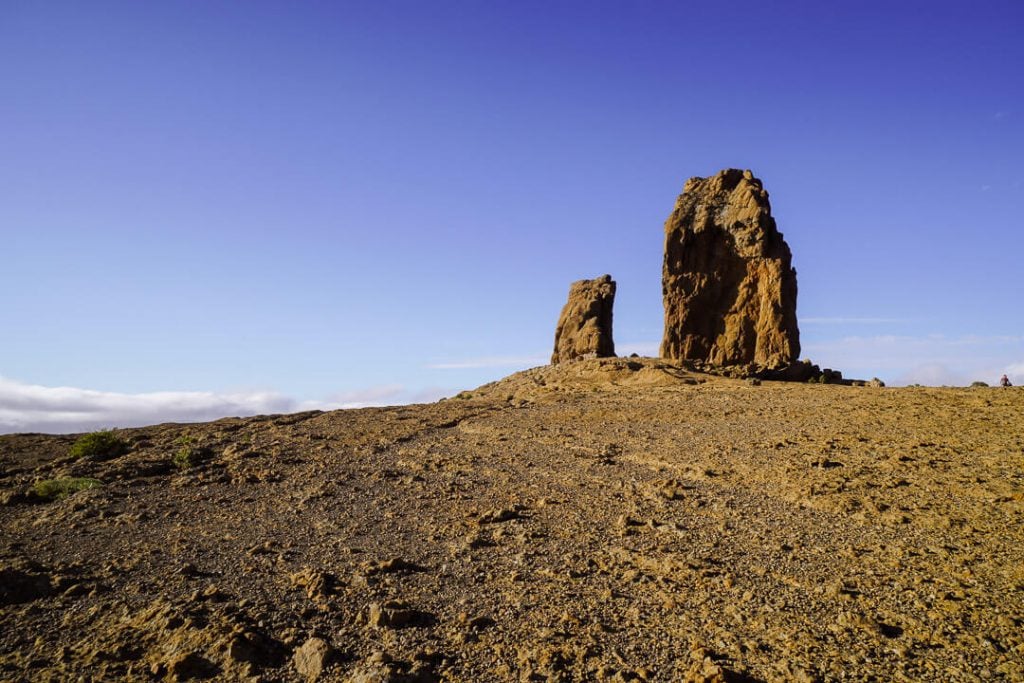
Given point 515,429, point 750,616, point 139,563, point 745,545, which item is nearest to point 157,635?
point 139,563

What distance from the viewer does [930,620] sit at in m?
6.58

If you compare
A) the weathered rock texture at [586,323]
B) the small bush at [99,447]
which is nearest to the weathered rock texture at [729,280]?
the weathered rock texture at [586,323]

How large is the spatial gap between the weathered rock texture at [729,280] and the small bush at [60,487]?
2380cm

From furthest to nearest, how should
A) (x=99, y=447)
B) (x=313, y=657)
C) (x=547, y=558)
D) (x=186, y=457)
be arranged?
1. (x=99, y=447)
2. (x=186, y=457)
3. (x=547, y=558)
4. (x=313, y=657)

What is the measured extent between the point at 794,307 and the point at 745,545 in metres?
22.7

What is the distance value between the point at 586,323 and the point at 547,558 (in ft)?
88.2

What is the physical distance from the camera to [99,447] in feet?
57.8

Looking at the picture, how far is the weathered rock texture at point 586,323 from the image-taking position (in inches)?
1341

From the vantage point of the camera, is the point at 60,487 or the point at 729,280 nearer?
the point at 60,487

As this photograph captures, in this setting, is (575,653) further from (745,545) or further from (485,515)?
(485,515)

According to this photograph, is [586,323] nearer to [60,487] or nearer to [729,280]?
[729,280]

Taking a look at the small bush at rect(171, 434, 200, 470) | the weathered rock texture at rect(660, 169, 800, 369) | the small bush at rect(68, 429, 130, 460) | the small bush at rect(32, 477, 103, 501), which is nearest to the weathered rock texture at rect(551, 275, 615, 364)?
the weathered rock texture at rect(660, 169, 800, 369)

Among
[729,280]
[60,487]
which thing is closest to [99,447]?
[60,487]

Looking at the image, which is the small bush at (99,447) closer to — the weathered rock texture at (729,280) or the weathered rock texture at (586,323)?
the weathered rock texture at (586,323)
